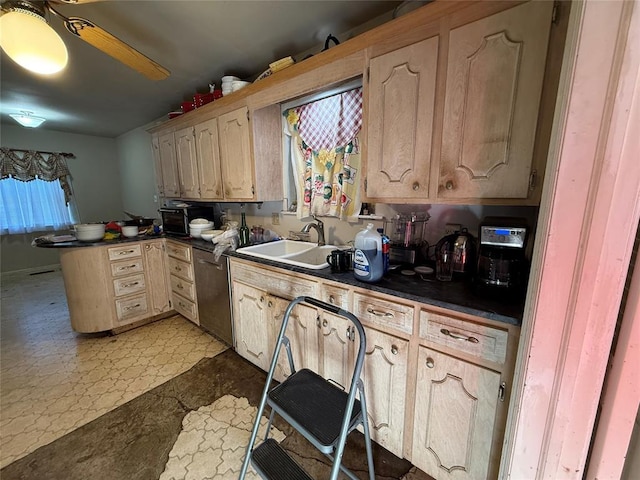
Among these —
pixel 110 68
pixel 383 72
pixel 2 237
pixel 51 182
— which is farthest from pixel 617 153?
pixel 2 237

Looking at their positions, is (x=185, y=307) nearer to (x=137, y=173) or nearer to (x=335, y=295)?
(x=335, y=295)

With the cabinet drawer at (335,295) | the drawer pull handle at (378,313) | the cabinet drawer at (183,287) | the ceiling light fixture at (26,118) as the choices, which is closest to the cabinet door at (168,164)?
the cabinet drawer at (183,287)

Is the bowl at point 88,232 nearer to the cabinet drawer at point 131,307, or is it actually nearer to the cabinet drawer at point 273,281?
the cabinet drawer at point 131,307

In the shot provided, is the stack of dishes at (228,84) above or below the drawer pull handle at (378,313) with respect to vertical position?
above

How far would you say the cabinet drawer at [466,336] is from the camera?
0.94m

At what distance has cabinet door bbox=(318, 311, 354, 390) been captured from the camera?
1360mm

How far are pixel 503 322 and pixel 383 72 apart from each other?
1.24 metres

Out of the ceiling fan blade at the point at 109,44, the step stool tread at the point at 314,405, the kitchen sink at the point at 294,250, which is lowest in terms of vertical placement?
the step stool tread at the point at 314,405

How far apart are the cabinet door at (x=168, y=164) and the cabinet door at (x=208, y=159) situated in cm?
52

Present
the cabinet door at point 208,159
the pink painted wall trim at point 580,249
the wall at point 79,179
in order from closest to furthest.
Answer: the pink painted wall trim at point 580,249
the cabinet door at point 208,159
the wall at point 79,179

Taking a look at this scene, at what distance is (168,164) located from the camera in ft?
9.89

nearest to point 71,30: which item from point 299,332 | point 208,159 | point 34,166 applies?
point 208,159

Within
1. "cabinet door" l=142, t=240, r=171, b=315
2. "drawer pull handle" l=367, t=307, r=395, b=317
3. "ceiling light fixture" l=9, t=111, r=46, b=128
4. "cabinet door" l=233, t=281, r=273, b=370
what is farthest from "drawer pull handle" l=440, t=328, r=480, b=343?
"ceiling light fixture" l=9, t=111, r=46, b=128

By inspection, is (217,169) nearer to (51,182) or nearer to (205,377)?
(205,377)
